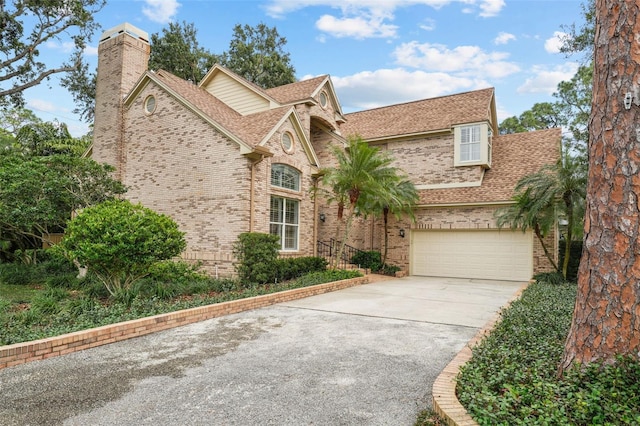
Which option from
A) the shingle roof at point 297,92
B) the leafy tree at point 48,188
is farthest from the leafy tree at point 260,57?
the leafy tree at point 48,188

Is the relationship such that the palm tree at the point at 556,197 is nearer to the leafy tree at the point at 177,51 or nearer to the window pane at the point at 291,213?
the window pane at the point at 291,213

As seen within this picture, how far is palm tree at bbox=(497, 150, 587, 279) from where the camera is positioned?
1166 centimetres

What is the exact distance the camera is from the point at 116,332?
18.5 feet

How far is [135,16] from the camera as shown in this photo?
53.4 feet

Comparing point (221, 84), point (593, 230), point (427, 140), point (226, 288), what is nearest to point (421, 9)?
point (427, 140)

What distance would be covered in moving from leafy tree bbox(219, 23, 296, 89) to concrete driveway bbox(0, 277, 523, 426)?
27.3 metres

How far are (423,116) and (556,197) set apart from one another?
24.6 feet

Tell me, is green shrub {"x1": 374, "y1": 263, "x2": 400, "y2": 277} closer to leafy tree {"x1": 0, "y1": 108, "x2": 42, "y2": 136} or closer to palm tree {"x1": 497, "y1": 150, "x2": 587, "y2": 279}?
palm tree {"x1": 497, "y1": 150, "x2": 587, "y2": 279}

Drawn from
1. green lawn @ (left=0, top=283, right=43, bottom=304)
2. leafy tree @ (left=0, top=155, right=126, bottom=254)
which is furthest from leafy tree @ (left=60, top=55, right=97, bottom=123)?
green lawn @ (left=0, top=283, right=43, bottom=304)

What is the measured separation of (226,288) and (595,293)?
798 centimetres

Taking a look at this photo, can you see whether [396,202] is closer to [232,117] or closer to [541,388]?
→ [232,117]

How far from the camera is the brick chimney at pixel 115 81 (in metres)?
14.3

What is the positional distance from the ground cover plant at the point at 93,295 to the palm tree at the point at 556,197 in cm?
606

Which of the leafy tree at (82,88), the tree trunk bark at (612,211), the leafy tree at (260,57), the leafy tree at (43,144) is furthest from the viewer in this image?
the leafy tree at (260,57)
